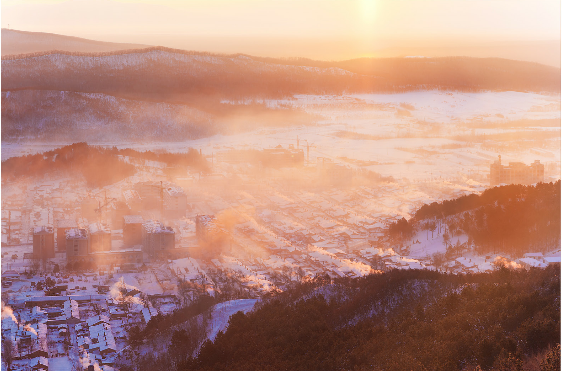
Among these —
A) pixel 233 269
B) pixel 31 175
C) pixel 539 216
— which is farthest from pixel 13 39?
pixel 539 216

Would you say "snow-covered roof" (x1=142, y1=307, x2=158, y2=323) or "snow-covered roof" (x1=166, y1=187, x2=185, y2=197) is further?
"snow-covered roof" (x1=166, y1=187, x2=185, y2=197)

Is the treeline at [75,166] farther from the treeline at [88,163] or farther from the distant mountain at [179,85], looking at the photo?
the distant mountain at [179,85]

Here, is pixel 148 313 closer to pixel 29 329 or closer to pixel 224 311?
pixel 224 311

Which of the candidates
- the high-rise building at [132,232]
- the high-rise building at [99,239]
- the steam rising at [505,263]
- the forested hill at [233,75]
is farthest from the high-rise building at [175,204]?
the forested hill at [233,75]

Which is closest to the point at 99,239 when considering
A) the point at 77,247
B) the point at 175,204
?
the point at 77,247

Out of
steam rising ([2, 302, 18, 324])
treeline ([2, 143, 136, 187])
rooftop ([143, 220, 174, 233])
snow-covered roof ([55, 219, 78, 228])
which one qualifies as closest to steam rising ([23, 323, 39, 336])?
steam rising ([2, 302, 18, 324])

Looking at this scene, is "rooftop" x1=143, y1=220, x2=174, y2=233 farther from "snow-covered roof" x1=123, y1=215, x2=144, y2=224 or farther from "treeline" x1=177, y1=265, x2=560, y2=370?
"treeline" x1=177, y1=265, x2=560, y2=370
